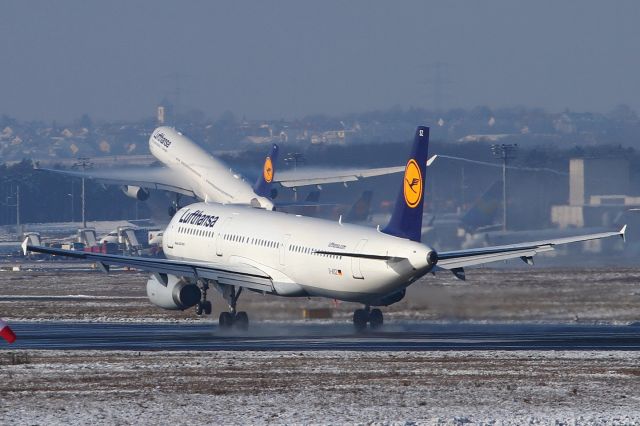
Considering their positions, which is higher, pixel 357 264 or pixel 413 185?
pixel 413 185

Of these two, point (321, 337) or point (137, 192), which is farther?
point (137, 192)

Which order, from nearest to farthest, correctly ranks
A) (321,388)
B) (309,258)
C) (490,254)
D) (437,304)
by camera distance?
1. (321,388)
2. (490,254)
3. (309,258)
4. (437,304)

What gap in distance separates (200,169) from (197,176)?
727mm

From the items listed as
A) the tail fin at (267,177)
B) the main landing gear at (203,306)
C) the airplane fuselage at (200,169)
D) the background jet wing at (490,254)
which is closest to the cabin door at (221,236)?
the main landing gear at (203,306)

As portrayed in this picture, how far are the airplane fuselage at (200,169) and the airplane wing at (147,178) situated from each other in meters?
1.64

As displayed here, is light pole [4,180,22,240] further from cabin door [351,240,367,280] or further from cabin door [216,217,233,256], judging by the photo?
cabin door [351,240,367,280]

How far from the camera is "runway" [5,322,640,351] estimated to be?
124 ft

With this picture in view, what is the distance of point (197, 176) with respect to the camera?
106m

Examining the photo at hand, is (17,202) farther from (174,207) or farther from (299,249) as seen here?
(299,249)

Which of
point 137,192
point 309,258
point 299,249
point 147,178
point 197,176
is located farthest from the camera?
point 147,178

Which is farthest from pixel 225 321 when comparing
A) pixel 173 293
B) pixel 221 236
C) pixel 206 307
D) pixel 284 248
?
pixel 221 236

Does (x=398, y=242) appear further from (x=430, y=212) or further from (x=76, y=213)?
(x=76, y=213)

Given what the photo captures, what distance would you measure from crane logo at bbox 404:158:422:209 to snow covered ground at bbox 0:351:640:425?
9.16 m

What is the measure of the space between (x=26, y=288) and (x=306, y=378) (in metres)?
49.5
